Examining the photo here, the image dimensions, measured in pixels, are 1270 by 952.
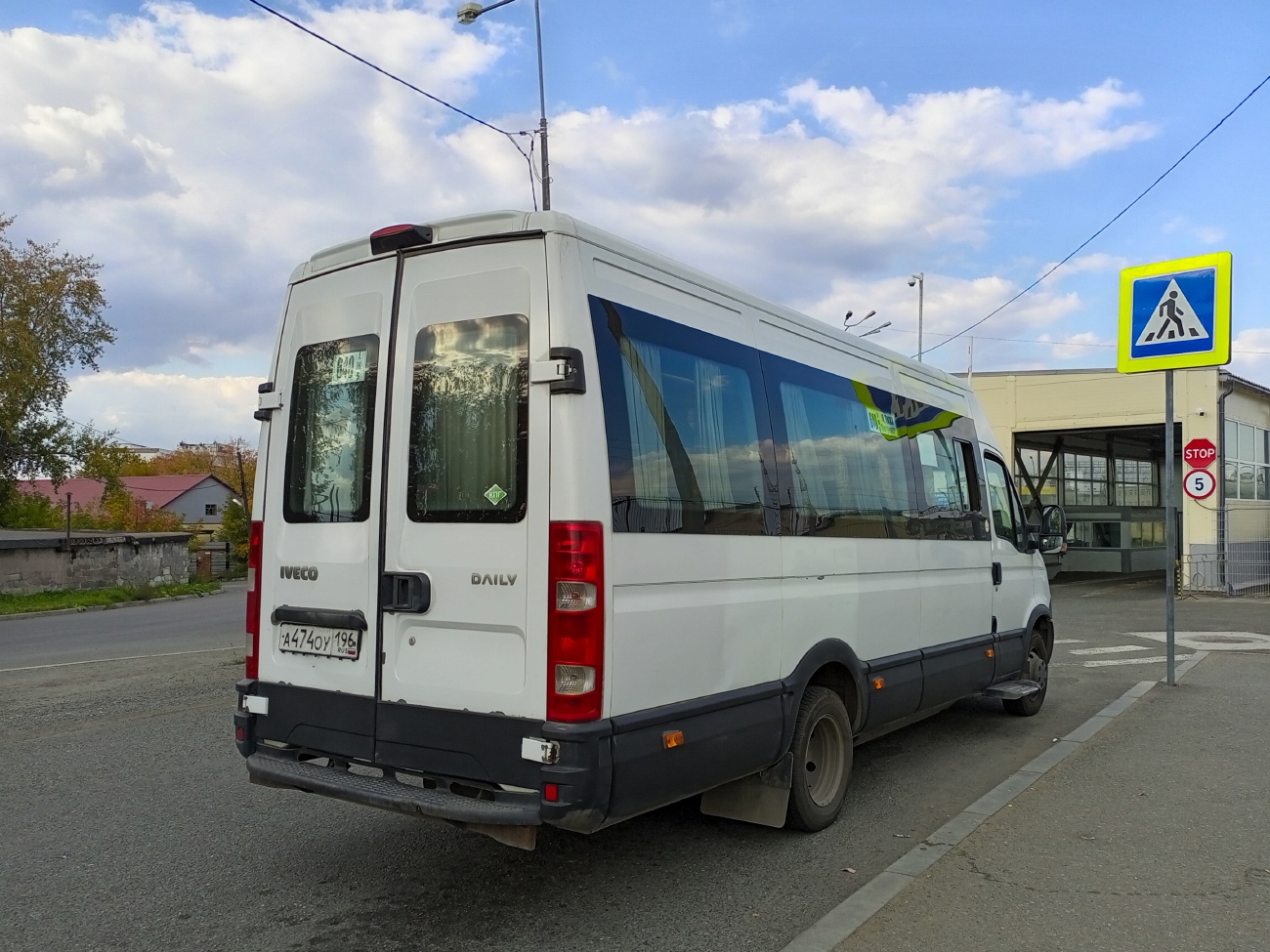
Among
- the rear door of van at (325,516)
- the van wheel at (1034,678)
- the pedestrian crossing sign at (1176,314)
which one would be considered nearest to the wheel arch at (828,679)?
the rear door of van at (325,516)

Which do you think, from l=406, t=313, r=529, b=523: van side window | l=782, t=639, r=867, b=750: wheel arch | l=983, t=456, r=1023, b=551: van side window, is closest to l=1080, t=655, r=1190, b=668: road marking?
l=983, t=456, r=1023, b=551: van side window

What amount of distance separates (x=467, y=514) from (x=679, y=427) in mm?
1001

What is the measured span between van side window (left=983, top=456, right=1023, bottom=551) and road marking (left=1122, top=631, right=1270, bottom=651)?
6.81m

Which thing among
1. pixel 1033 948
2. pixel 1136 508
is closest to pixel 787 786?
pixel 1033 948

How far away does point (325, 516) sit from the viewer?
4.48 metres

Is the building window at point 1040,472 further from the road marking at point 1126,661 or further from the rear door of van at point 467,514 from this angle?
the rear door of van at point 467,514

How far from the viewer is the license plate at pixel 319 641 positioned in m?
4.27

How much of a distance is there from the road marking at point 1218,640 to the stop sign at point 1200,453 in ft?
29.2

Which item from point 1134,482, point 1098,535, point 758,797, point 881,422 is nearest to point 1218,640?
point 881,422

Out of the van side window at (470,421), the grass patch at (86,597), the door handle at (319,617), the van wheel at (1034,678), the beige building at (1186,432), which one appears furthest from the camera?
the grass patch at (86,597)

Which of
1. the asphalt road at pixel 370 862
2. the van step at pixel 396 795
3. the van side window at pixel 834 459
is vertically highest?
the van side window at pixel 834 459

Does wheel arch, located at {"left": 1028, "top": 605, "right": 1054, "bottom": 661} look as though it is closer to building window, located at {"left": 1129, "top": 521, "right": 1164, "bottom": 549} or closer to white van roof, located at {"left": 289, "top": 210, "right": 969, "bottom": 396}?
white van roof, located at {"left": 289, "top": 210, "right": 969, "bottom": 396}

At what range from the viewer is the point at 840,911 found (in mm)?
4027

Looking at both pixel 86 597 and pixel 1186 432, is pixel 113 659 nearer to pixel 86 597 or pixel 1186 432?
pixel 86 597
